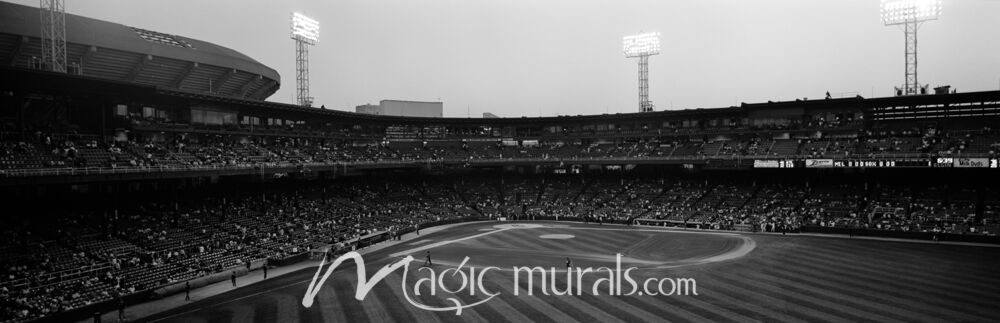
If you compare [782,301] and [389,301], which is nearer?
[782,301]

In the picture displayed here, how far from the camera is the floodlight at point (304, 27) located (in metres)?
66.3

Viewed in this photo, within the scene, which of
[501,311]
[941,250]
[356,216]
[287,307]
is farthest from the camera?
[356,216]

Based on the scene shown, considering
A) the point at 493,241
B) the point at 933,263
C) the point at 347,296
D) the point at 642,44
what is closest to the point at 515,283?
the point at 347,296

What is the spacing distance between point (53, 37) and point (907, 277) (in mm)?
58656

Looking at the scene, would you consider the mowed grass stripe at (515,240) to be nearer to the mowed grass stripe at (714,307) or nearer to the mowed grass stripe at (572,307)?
the mowed grass stripe at (572,307)

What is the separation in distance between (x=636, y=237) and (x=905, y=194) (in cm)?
2761

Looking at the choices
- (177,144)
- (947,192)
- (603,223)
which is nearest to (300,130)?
(177,144)

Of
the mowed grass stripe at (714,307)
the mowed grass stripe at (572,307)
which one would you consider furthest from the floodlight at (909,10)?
the mowed grass stripe at (572,307)

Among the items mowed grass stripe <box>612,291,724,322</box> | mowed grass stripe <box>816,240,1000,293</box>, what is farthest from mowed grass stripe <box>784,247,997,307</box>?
mowed grass stripe <box>612,291,724,322</box>

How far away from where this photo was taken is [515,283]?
105 ft

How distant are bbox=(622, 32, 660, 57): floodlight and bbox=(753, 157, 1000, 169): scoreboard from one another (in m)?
24.8

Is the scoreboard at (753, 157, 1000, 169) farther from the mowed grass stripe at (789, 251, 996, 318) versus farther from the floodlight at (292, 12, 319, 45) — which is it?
the floodlight at (292, 12, 319, 45)

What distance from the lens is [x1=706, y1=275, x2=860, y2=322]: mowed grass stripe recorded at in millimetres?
24344

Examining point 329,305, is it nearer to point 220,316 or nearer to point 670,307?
point 220,316
